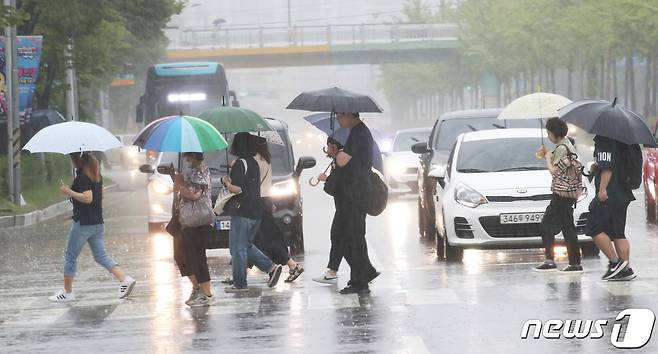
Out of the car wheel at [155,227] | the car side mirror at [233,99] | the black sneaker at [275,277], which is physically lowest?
the car side mirror at [233,99]

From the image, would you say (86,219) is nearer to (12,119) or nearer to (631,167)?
(631,167)

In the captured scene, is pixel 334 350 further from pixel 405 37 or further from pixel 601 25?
pixel 405 37

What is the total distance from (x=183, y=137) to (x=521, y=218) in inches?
177

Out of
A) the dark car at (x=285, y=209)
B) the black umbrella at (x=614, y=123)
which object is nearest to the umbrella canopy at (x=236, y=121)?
the black umbrella at (x=614, y=123)

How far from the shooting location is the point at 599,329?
477 inches

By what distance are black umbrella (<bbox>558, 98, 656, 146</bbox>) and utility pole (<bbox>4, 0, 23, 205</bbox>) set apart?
69.8 ft

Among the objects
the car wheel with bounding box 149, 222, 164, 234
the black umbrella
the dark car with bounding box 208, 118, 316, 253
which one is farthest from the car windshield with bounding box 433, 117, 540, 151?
the black umbrella

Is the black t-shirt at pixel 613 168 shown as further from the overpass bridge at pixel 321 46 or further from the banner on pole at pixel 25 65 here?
the overpass bridge at pixel 321 46

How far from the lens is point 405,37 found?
11381cm

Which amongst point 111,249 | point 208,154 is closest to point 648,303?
point 208,154

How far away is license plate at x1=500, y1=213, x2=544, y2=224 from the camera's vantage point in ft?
58.5

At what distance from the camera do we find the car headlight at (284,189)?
20578 millimetres

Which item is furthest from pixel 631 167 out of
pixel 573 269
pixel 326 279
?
pixel 326 279

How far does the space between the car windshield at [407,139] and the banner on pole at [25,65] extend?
8.32 meters
